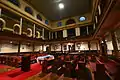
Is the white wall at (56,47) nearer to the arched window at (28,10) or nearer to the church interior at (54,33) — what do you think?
the church interior at (54,33)

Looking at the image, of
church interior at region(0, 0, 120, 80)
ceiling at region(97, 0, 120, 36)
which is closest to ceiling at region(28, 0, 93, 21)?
church interior at region(0, 0, 120, 80)

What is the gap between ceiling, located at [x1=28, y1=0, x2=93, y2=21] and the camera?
1390 centimetres

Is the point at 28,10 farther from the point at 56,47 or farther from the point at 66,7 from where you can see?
the point at 56,47

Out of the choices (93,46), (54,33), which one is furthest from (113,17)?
(54,33)

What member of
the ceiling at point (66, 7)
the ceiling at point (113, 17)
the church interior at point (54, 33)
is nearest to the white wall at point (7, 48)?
the church interior at point (54, 33)

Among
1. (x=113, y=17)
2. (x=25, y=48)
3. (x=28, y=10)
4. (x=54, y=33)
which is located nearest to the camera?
(x=113, y=17)

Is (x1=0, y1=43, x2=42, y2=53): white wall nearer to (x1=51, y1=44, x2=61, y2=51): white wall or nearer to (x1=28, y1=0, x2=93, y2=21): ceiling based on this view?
(x1=51, y1=44, x2=61, y2=51): white wall

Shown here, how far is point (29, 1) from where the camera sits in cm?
1372

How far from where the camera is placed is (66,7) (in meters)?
15.3

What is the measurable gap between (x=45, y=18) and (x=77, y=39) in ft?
32.7

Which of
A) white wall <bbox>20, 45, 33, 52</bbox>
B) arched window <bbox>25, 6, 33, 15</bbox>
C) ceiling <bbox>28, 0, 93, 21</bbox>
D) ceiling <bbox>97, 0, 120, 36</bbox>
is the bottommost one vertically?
white wall <bbox>20, 45, 33, 52</bbox>

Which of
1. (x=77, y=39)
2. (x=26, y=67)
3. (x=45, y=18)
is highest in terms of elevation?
(x=45, y=18)

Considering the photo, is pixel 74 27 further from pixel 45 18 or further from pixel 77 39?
pixel 45 18

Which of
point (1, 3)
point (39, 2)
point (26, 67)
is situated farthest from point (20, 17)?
point (26, 67)
